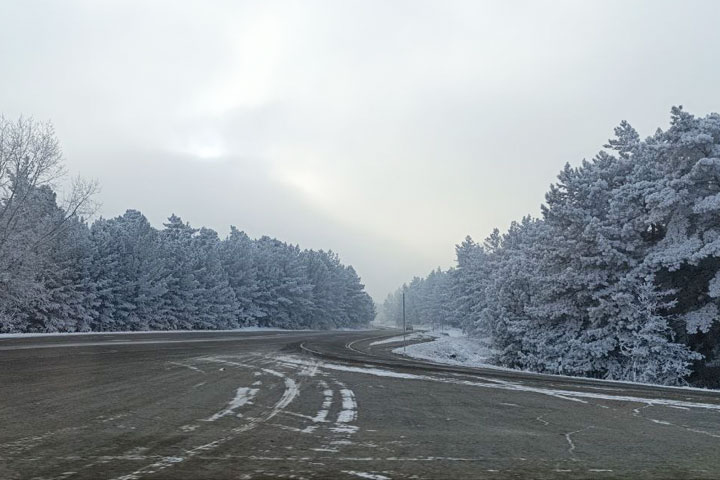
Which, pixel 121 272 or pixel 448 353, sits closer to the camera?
pixel 448 353

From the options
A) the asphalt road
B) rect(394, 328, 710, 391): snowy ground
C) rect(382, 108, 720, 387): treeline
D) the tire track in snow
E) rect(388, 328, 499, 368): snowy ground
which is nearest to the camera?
the tire track in snow

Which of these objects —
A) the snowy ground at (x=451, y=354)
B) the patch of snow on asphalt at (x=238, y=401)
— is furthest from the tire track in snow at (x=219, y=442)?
the snowy ground at (x=451, y=354)

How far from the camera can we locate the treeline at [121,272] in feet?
117

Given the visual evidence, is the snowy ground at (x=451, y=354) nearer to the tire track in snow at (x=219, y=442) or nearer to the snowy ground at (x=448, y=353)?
the snowy ground at (x=448, y=353)

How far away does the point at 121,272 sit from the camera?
53062mm

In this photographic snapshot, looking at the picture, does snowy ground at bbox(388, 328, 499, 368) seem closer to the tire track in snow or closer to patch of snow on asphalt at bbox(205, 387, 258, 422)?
the tire track in snow

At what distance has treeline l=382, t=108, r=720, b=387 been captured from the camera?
920 inches

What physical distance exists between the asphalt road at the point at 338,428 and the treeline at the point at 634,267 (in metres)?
10.9

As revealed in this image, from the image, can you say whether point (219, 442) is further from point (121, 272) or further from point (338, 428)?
point (121, 272)

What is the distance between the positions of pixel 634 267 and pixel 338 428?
22636 millimetres

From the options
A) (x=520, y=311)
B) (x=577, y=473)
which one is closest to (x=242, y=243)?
(x=520, y=311)

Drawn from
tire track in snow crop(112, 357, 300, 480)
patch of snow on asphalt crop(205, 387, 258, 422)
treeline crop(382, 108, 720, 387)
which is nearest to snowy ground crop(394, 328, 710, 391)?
treeline crop(382, 108, 720, 387)

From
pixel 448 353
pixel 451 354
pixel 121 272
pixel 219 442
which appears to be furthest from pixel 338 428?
pixel 121 272

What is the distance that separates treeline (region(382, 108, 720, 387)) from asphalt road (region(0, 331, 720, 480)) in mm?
10921
